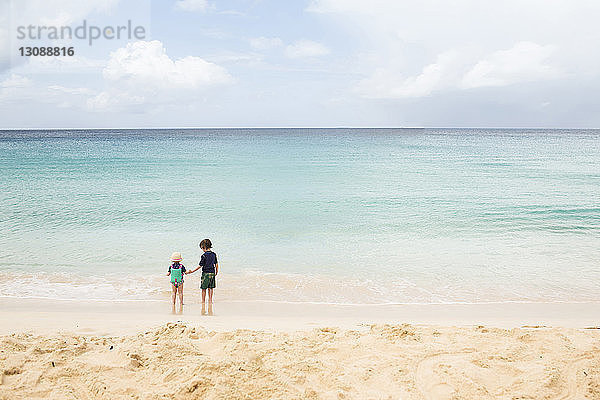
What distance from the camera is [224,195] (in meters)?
23.3

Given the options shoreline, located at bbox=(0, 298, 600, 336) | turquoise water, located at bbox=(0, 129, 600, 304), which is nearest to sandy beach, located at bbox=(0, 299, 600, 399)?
shoreline, located at bbox=(0, 298, 600, 336)

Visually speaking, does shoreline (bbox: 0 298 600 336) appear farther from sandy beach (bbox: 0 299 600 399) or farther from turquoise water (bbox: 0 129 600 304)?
turquoise water (bbox: 0 129 600 304)

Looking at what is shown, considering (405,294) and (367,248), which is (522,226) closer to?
(367,248)

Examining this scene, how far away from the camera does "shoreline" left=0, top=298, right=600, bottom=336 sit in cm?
743

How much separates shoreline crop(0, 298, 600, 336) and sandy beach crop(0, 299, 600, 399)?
8 centimetres

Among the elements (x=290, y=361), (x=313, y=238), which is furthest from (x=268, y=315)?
(x=313, y=238)

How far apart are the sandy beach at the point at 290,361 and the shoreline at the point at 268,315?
0.27ft

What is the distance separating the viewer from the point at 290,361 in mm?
5457

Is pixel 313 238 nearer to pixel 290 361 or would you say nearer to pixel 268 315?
pixel 268 315

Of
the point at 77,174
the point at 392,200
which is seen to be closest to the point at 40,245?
the point at 392,200

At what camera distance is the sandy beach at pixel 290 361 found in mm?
4836

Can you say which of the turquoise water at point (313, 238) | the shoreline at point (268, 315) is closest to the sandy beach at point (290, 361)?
the shoreline at point (268, 315)

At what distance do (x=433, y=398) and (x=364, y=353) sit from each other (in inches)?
46.4

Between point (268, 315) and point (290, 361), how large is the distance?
3.17 m
